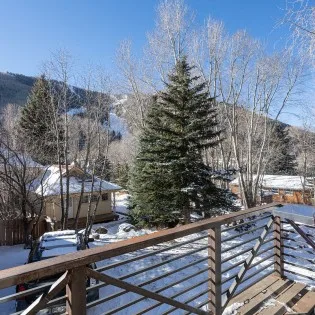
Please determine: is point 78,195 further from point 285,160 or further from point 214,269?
point 285,160

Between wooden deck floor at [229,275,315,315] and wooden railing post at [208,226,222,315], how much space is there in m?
0.51

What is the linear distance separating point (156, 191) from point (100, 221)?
10538 millimetres

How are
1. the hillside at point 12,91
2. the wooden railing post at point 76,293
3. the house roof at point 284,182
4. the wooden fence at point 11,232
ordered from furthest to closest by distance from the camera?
1. the hillside at point 12,91
2. the house roof at point 284,182
3. the wooden fence at point 11,232
4. the wooden railing post at point 76,293

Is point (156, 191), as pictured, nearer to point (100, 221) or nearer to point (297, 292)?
point (297, 292)

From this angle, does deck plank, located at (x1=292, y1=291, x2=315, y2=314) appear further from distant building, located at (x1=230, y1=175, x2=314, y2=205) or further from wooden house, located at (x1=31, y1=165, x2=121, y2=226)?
distant building, located at (x1=230, y1=175, x2=314, y2=205)

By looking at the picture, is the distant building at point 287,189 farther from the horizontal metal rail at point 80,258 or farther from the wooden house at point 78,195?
the horizontal metal rail at point 80,258

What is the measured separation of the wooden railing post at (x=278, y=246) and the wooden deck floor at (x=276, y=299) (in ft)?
0.57

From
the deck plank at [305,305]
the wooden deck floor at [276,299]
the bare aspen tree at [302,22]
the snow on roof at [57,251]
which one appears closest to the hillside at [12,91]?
the snow on roof at [57,251]

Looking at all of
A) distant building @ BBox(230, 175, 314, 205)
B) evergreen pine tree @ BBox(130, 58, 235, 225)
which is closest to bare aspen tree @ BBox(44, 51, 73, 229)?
evergreen pine tree @ BBox(130, 58, 235, 225)

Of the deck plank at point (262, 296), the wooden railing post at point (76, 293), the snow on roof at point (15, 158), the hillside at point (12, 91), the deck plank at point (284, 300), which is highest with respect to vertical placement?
the hillside at point (12, 91)

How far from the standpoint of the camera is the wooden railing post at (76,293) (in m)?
1.60

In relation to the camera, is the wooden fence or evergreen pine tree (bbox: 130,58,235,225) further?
the wooden fence

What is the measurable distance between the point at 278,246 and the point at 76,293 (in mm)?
2888

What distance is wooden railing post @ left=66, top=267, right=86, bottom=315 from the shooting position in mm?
1599
